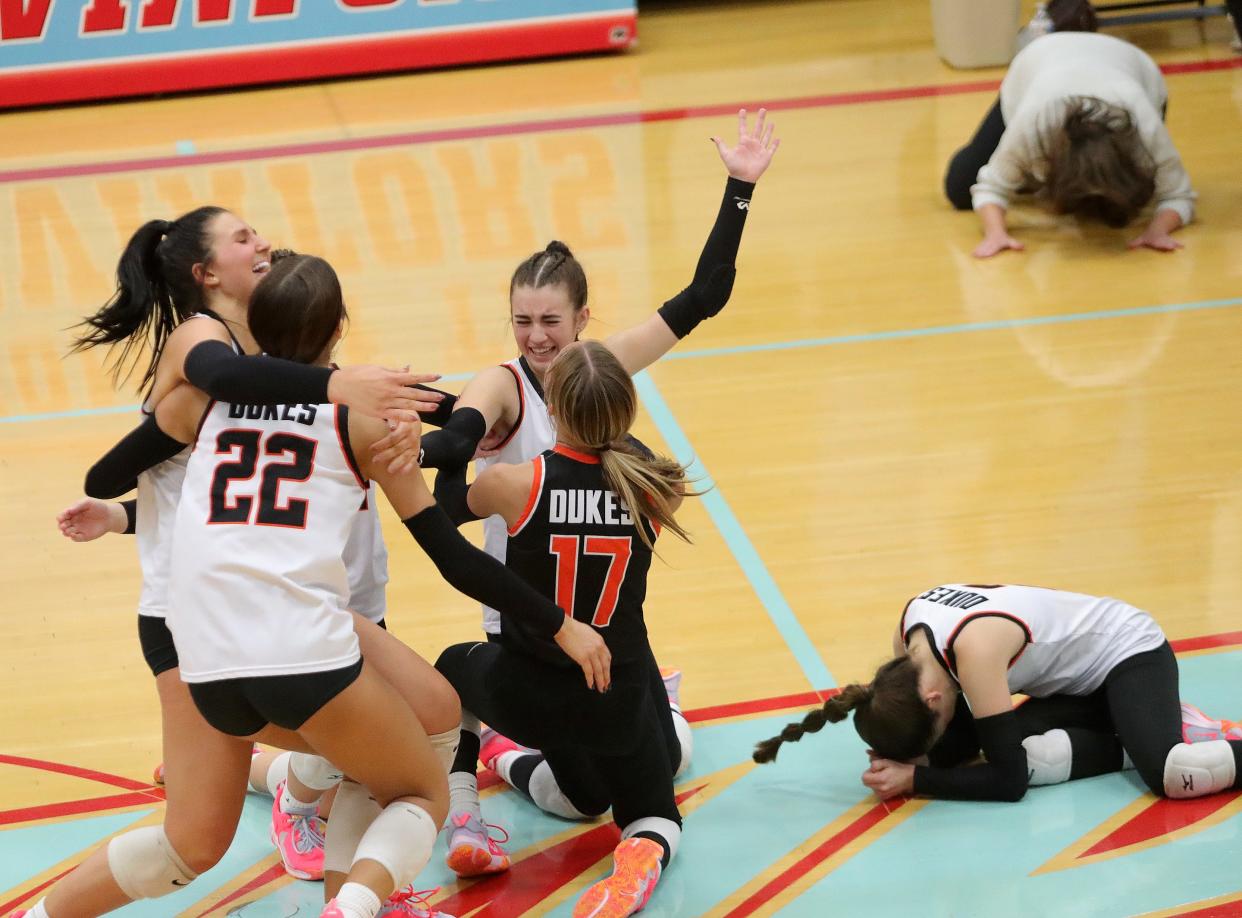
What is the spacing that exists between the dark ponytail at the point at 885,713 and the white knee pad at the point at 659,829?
0.26 m

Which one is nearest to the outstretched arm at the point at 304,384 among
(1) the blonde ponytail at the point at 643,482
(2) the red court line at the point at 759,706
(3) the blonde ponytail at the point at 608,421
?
(3) the blonde ponytail at the point at 608,421

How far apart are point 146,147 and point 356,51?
1817mm

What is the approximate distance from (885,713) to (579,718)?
2.48 feet

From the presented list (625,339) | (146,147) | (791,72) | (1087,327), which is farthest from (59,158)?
(625,339)

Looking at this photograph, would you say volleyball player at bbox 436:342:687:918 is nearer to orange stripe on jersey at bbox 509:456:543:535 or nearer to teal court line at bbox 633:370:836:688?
orange stripe on jersey at bbox 509:456:543:535

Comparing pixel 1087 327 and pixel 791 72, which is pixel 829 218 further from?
pixel 791 72

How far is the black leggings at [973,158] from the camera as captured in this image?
298 inches

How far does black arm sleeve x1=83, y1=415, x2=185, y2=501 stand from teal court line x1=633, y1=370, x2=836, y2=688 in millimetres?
1206

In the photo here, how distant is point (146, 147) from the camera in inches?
366

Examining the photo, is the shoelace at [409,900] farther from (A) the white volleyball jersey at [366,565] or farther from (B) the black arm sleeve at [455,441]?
(B) the black arm sleeve at [455,441]

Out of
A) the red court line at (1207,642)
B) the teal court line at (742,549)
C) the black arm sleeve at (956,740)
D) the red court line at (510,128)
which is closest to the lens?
the black arm sleeve at (956,740)

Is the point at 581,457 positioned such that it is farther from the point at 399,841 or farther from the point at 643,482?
the point at 399,841

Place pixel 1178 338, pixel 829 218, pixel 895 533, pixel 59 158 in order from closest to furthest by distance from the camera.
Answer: pixel 895 533 → pixel 1178 338 → pixel 829 218 → pixel 59 158

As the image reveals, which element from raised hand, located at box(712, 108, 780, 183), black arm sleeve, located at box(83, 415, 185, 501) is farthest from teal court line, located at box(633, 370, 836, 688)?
black arm sleeve, located at box(83, 415, 185, 501)
